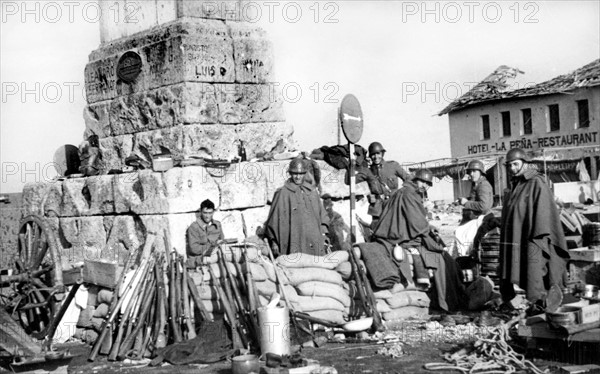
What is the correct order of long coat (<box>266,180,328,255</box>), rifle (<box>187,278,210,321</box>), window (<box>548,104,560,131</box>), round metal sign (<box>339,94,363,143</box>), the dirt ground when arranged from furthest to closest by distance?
1. window (<box>548,104,560,131</box>)
2. round metal sign (<box>339,94,363,143</box>)
3. long coat (<box>266,180,328,255</box>)
4. rifle (<box>187,278,210,321</box>)
5. the dirt ground

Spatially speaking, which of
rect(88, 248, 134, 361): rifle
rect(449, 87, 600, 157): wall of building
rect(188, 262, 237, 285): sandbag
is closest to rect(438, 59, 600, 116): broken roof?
rect(449, 87, 600, 157): wall of building

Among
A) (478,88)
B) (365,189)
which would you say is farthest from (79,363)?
(478,88)

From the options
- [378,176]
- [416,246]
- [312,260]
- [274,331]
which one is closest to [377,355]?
[274,331]

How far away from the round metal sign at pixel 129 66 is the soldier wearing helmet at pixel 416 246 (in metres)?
4.04

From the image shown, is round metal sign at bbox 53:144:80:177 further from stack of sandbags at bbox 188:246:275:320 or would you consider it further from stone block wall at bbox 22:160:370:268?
stack of sandbags at bbox 188:246:275:320

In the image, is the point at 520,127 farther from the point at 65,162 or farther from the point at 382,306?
the point at 382,306

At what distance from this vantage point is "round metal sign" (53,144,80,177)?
12.2 metres

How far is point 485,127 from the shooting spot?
38344 mm

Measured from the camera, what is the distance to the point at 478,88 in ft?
127

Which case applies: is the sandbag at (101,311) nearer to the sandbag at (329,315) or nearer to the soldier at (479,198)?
the sandbag at (329,315)

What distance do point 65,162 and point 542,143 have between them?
1090 inches

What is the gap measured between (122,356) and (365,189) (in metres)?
4.98

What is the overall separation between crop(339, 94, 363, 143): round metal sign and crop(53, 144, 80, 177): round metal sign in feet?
14.4

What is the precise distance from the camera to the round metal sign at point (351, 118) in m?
10.9
